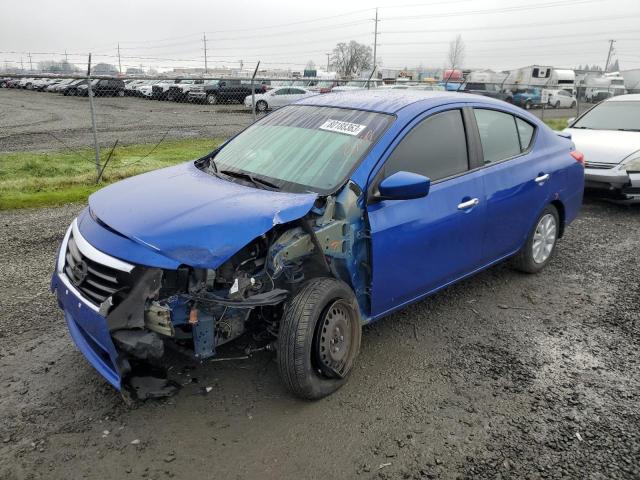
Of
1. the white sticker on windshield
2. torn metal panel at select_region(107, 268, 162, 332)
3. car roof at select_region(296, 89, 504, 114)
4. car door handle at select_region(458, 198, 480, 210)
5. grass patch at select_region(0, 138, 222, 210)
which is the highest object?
car roof at select_region(296, 89, 504, 114)

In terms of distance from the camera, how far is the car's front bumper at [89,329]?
8.74 ft

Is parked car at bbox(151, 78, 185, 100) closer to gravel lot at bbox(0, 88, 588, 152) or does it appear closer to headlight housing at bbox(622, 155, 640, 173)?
gravel lot at bbox(0, 88, 588, 152)

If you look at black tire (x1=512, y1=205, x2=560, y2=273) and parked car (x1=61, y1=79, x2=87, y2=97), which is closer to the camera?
black tire (x1=512, y1=205, x2=560, y2=273)

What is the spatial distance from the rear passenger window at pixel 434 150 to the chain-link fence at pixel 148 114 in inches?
143

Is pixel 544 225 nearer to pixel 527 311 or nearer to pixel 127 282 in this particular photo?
pixel 527 311

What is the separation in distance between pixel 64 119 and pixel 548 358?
20988mm

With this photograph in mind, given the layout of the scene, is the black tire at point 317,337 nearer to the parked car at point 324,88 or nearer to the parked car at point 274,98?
the parked car at point 324,88

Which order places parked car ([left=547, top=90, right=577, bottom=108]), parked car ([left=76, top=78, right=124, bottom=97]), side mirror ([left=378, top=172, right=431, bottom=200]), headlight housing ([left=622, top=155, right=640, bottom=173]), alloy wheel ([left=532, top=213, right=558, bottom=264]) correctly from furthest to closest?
1. parked car ([left=547, top=90, right=577, bottom=108])
2. parked car ([left=76, top=78, right=124, bottom=97])
3. headlight housing ([left=622, top=155, right=640, bottom=173])
4. alloy wheel ([left=532, top=213, right=558, bottom=264])
5. side mirror ([left=378, top=172, right=431, bottom=200])

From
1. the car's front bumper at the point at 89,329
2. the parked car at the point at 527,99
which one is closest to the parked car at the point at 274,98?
the parked car at the point at 527,99

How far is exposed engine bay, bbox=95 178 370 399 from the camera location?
104 inches

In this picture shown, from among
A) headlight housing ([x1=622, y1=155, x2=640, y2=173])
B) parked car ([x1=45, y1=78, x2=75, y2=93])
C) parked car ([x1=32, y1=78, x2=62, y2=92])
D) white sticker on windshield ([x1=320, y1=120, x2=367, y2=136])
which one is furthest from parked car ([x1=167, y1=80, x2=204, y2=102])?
white sticker on windshield ([x1=320, y1=120, x2=367, y2=136])

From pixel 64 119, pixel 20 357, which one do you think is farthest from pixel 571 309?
pixel 64 119

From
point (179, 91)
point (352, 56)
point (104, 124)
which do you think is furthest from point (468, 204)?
point (352, 56)

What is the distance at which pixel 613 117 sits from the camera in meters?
8.70
